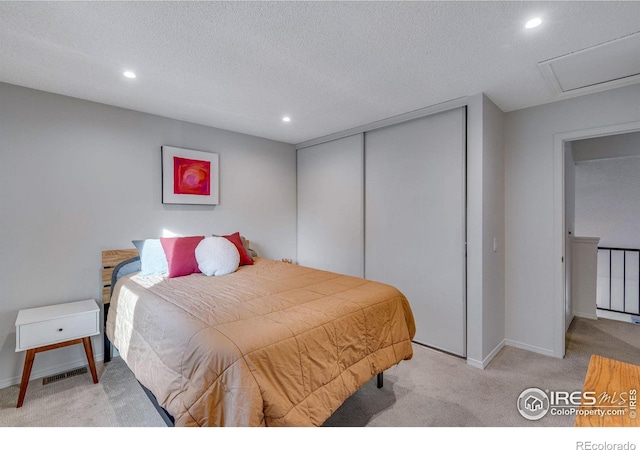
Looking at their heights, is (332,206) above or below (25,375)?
above

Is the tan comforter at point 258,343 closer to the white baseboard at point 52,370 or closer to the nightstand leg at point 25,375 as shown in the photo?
the nightstand leg at point 25,375

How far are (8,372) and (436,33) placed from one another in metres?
4.04

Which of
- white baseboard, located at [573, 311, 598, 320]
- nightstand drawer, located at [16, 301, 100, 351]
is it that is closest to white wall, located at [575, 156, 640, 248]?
white baseboard, located at [573, 311, 598, 320]

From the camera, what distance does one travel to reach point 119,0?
59.5 inches

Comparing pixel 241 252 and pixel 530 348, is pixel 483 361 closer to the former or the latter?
pixel 530 348

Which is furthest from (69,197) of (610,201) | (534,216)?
(610,201)

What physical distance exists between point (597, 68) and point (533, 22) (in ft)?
3.26

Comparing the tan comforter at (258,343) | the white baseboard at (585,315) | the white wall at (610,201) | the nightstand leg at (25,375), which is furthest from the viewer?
the white wall at (610,201)

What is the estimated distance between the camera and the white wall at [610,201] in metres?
4.86

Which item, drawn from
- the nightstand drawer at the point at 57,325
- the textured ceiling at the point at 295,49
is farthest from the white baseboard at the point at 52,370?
the textured ceiling at the point at 295,49

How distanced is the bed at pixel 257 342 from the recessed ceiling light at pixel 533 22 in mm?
1852

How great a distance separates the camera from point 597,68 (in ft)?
7.25

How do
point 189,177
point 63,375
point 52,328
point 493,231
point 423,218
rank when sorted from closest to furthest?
point 52,328 → point 63,375 → point 493,231 → point 423,218 → point 189,177
